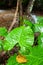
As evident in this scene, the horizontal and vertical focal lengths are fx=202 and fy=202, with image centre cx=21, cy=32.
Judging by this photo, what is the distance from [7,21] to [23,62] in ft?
14.3

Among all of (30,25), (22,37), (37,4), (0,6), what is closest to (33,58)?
(22,37)

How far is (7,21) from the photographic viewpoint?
17.6 feet

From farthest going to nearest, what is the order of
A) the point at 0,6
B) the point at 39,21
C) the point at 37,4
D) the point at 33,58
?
the point at 0,6 < the point at 37,4 < the point at 39,21 < the point at 33,58

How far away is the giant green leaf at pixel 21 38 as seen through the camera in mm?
1021

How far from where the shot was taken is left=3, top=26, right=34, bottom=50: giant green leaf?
1021 mm

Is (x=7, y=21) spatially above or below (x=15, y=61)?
below

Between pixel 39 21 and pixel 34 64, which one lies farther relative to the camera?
pixel 39 21

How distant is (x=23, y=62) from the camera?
3.38ft

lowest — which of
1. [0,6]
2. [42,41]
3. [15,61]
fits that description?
[0,6]

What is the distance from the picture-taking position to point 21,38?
1035 millimetres

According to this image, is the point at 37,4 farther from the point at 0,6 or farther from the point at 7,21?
the point at 7,21

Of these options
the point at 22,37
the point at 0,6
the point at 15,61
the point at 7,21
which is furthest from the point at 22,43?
the point at 0,6

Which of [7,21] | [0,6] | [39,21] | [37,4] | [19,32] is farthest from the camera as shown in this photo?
[0,6]

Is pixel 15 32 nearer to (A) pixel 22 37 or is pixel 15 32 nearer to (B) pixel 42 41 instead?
(A) pixel 22 37
